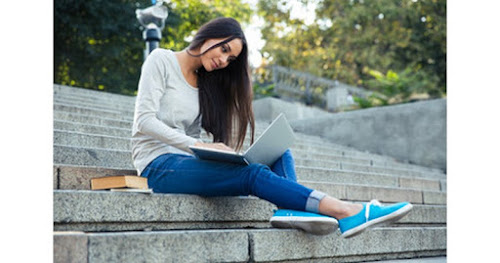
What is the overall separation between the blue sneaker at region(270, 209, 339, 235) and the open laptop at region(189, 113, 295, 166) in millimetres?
308

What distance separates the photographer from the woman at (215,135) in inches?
110

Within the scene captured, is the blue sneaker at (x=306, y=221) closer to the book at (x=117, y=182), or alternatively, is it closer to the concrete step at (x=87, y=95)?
the book at (x=117, y=182)

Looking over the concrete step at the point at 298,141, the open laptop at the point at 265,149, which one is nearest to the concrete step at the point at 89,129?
the concrete step at the point at 298,141

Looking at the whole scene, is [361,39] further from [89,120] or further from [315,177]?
[89,120]

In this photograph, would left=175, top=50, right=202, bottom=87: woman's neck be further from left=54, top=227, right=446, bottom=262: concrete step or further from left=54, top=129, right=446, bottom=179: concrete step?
left=54, top=129, right=446, bottom=179: concrete step

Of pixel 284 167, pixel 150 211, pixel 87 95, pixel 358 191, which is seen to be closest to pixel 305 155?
pixel 358 191

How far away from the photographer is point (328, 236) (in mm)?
3035

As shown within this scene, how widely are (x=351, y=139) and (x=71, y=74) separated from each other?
6.88 metres

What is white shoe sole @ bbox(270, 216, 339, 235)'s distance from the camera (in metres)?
2.75

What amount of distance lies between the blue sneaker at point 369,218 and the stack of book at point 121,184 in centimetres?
94

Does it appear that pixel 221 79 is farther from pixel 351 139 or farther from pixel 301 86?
pixel 301 86

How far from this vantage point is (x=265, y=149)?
117 inches
